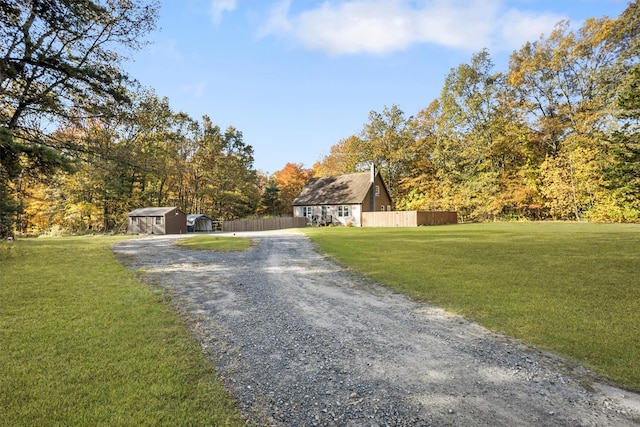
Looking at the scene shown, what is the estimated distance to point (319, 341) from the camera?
4.82 metres

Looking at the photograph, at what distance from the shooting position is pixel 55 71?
914 cm

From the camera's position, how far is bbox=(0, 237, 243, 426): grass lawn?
2967mm

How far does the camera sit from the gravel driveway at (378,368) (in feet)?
10.0

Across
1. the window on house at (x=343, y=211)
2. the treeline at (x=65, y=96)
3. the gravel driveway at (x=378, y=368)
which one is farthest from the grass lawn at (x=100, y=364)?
the window on house at (x=343, y=211)

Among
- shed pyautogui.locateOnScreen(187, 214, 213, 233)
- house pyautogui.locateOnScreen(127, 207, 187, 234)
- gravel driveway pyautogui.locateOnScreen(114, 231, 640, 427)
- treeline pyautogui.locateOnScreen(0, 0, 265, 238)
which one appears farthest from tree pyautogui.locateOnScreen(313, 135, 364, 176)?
gravel driveway pyautogui.locateOnScreen(114, 231, 640, 427)

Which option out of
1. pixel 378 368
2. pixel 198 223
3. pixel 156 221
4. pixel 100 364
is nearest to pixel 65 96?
pixel 100 364

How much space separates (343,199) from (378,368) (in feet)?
116

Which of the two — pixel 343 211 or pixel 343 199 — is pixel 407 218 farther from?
pixel 343 199

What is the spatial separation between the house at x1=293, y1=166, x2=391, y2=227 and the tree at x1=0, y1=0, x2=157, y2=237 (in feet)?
96.5

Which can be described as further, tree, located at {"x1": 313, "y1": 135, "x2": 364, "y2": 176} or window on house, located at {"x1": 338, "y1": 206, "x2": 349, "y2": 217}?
tree, located at {"x1": 313, "y1": 135, "x2": 364, "y2": 176}

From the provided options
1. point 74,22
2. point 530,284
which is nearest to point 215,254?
point 74,22

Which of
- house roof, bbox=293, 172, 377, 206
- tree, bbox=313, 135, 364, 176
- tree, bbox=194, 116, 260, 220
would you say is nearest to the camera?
house roof, bbox=293, 172, 377, 206

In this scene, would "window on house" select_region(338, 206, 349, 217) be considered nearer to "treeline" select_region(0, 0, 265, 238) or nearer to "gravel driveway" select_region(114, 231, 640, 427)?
"treeline" select_region(0, 0, 265, 238)

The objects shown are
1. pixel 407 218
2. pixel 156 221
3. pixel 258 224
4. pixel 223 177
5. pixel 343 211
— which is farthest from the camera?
pixel 223 177
